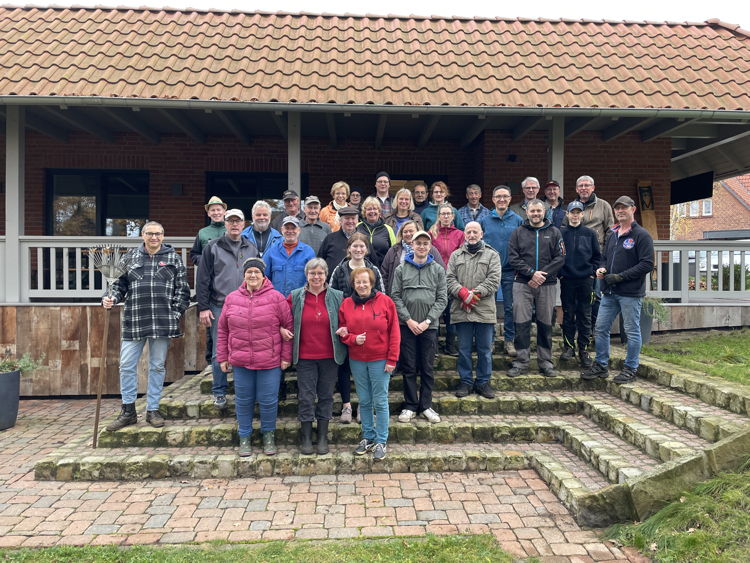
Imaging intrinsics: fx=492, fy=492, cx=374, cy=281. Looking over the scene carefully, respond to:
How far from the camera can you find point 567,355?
5.52 meters

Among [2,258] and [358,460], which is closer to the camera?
[358,460]

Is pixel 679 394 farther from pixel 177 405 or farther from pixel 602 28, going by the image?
pixel 602 28

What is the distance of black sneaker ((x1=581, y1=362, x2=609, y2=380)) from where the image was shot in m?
5.11

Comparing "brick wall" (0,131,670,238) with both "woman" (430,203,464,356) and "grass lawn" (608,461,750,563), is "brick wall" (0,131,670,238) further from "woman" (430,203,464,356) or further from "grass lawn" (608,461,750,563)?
"grass lawn" (608,461,750,563)

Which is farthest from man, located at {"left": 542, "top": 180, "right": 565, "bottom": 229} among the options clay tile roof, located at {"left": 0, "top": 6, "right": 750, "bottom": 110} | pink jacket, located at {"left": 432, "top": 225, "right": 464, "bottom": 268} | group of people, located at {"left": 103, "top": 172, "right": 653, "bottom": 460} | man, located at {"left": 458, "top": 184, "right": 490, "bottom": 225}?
pink jacket, located at {"left": 432, "top": 225, "right": 464, "bottom": 268}

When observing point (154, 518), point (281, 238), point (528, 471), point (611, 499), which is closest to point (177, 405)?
point (154, 518)

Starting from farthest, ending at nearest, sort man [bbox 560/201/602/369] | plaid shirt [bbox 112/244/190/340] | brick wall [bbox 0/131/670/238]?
1. brick wall [bbox 0/131/670/238]
2. man [bbox 560/201/602/369]
3. plaid shirt [bbox 112/244/190/340]

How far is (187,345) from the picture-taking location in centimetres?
644

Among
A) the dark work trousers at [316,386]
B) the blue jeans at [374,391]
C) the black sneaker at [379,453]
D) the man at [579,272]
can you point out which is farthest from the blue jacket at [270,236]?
the man at [579,272]

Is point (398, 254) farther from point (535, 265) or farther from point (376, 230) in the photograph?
point (535, 265)

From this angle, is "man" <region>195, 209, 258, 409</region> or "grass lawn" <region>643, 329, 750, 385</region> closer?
"man" <region>195, 209, 258, 409</region>

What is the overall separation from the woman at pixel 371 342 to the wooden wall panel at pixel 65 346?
3256mm

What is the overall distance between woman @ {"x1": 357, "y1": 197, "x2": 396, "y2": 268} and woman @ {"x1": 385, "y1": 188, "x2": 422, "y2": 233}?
0.66ft

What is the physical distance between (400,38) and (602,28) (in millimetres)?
3560
